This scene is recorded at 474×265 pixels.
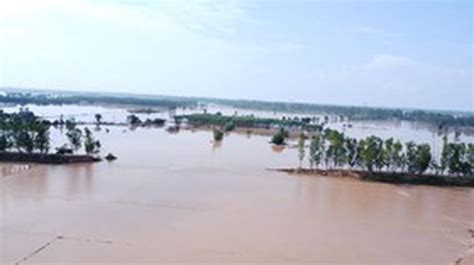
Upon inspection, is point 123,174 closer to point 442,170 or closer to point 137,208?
point 137,208

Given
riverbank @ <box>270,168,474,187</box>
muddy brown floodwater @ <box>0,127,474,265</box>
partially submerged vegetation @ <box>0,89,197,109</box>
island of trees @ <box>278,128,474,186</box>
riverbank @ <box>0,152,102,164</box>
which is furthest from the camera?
partially submerged vegetation @ <box>0,89,197,109</box>

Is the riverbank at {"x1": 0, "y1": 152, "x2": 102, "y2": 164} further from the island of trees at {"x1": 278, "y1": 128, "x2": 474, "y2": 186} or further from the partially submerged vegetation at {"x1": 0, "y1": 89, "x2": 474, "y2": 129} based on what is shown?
the partially submerged vegetation at {"x1": 0, "y1": 89, "x2": 474, "y2": 129}

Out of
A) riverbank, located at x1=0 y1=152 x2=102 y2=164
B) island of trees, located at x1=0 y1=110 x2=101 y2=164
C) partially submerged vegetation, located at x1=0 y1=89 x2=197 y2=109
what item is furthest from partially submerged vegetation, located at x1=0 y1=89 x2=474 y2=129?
riverbank, located at x1=0 y1=152 x2=102 y2=164

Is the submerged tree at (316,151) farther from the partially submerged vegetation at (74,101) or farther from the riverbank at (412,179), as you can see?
the partially submerged vegetation at (74,101)

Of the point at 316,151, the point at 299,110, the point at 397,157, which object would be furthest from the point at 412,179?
the point at 299,110

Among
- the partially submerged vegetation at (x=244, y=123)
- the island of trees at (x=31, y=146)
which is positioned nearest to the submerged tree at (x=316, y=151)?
the island of trees at (x=31, y=146)

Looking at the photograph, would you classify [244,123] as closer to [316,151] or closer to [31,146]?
[316,151]
